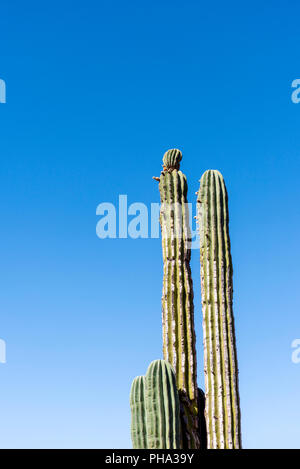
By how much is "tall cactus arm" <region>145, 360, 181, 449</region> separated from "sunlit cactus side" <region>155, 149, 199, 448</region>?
2.33 feet

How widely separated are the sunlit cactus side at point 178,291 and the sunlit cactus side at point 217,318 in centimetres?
24

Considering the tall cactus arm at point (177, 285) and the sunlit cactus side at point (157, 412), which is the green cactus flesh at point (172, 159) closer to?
the tall cactus arm at point (177, 285)

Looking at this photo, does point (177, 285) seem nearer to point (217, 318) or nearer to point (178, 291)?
point (178, 291)

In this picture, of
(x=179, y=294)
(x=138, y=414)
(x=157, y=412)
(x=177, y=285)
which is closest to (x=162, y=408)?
(x=157, y=412)

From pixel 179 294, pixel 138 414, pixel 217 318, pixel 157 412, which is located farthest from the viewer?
pixel 179 294

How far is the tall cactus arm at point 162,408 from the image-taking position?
970 centimetres

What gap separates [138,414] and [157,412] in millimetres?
421

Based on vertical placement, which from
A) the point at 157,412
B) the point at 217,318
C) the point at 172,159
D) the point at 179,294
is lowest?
the point at 157,412

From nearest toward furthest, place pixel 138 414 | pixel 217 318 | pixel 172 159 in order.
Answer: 1. pixel 138 414
2. pixel 217 318
3. pixel 172 159

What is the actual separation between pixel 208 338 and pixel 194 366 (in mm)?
470

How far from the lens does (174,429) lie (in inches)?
386

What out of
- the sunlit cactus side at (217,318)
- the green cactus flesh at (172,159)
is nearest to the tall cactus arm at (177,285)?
the green cactus flesh at (172,159)

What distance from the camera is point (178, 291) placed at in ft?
36.9
